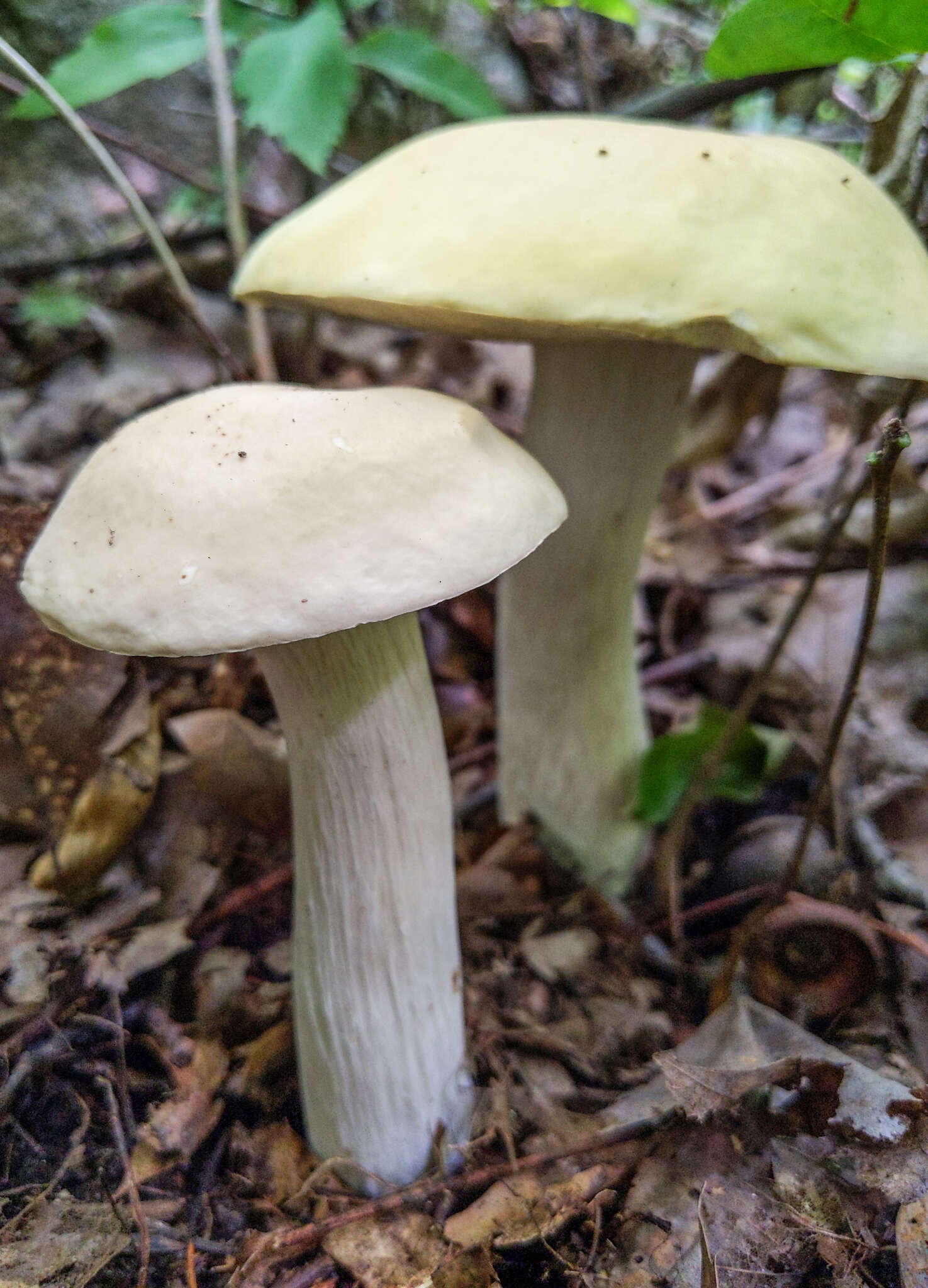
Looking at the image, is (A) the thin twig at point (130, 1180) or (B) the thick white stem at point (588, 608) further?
(B) the thick white stem at point (588, 608)

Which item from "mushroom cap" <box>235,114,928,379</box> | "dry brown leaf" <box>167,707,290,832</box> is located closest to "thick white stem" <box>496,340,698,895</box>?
"mushroom cap" <box>235,114,928,379</box>

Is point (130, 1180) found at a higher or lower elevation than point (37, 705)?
lower

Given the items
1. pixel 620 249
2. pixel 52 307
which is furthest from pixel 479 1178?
pixel 52 307

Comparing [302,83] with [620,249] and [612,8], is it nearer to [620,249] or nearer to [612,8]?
[620,249]

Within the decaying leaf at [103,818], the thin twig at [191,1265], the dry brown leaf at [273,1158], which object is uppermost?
the decaying leaf at [103,818]

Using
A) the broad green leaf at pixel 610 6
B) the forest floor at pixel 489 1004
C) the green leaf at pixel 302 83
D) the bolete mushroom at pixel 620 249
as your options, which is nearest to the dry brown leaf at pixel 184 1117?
the forest floor at pixel 489 1004

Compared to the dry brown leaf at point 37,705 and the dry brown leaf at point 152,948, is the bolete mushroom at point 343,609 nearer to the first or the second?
the dry brown leaf at point 152,948
